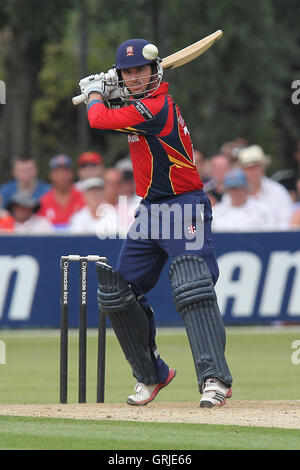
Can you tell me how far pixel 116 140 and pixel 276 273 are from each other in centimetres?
1792

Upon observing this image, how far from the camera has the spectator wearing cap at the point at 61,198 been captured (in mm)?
15773

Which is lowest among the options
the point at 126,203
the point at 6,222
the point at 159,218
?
the point at 159,218

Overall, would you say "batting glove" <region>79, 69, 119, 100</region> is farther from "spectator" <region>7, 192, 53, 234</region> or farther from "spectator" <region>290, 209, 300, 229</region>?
"spectator" <region>290, 209, 300, 229</region>

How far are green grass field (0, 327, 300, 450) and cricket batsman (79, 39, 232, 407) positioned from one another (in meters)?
1.01

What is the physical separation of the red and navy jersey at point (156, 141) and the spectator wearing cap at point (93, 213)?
6502 millimetres

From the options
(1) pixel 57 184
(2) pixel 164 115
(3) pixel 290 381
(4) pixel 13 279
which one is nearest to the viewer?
(2) pixel 164 115

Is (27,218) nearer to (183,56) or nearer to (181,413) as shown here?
(183,56)

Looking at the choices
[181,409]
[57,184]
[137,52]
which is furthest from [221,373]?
[57,184]

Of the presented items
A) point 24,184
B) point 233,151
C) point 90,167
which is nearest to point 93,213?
point 90,167

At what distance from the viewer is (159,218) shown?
8383 mm

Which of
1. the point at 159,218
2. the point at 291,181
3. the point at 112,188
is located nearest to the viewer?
the point at 159,218

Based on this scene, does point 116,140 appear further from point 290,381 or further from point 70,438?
point 70,438

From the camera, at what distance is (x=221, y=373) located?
27.0 ft

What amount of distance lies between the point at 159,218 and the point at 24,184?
8.22m
